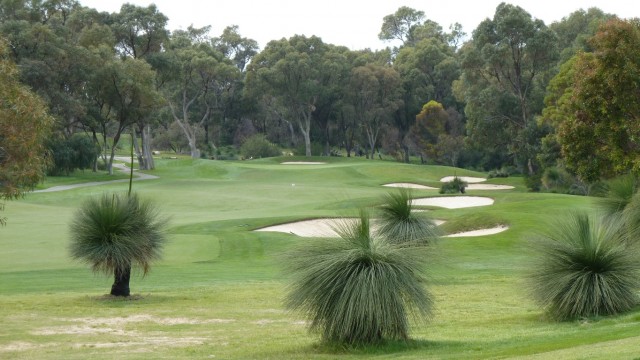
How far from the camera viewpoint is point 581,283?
14.9 m

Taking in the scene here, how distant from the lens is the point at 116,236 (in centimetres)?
2053

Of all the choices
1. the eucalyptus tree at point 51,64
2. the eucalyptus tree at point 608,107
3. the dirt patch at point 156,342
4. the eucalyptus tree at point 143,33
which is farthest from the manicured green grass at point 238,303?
the eucalyptus tree at point 143,33

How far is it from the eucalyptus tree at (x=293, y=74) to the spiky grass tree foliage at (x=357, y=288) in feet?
264

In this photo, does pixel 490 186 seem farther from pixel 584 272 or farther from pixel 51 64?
pixel 584 272

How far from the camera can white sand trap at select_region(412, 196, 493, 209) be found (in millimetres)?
47031

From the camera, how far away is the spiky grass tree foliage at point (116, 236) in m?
20.4

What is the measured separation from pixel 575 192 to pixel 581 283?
145 feet

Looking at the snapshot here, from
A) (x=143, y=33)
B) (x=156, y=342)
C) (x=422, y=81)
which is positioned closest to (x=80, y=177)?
(x=143, y=33)

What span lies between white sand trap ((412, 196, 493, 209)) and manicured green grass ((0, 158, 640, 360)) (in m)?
5.10

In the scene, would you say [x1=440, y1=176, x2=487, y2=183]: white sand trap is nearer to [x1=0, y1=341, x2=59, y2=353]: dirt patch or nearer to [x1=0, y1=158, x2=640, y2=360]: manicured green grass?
[x1=0, y1=158, x2=640, y2=360]: manicured green grass

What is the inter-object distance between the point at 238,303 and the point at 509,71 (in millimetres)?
57744

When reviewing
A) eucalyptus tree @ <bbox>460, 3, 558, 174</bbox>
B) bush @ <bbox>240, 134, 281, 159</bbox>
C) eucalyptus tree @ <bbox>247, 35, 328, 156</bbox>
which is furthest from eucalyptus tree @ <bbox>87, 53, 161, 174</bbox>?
bush @ <bbox>240, 134, 281, 159</bbox>

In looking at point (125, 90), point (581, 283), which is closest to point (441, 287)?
point (581, 283)

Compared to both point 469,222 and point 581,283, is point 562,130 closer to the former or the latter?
point 469,222
